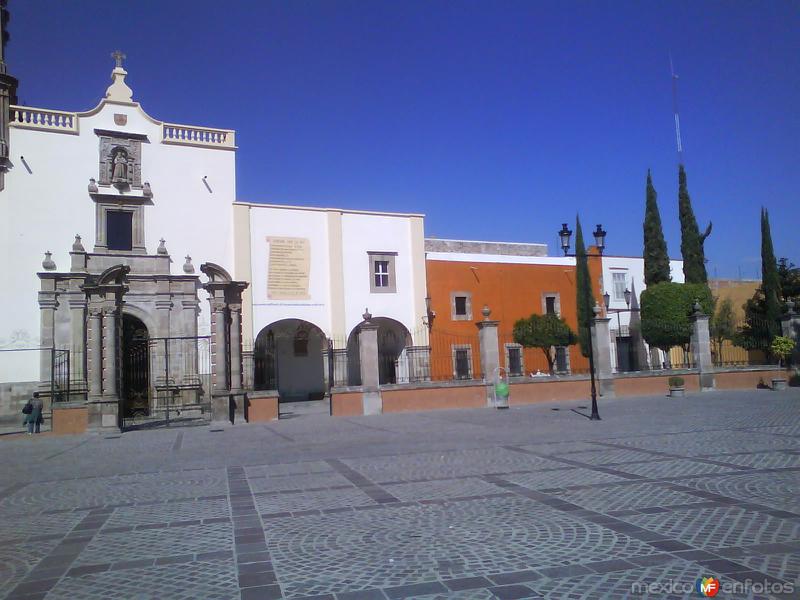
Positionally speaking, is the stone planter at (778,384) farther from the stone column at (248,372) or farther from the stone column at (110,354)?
the stone column at (110,354)

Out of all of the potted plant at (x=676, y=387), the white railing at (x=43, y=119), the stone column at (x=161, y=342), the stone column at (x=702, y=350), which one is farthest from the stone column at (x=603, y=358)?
the white railing at (x=43, y=119)

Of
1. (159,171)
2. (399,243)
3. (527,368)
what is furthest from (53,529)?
(527,368)

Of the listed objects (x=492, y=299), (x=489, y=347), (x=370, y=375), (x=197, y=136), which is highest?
(x=197, y=136)

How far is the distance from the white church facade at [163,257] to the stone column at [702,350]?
1196cm

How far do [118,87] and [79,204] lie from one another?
5.41 meters

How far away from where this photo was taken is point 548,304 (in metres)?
35.7

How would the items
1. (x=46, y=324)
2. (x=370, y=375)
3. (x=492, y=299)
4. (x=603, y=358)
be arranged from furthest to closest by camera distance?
(x=492, y=299) < (x=46, y=324) < (x=603, y=358) < (x=370, y=375)

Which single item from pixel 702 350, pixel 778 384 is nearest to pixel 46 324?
pixel 702 350

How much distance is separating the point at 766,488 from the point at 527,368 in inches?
1036

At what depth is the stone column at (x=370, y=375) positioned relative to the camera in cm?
2052

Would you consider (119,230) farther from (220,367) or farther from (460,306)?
(460,306)

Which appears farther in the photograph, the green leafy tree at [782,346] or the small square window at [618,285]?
the small square window at [618,285]

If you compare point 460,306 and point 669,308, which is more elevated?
point 460,306

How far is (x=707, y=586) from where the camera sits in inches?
162
